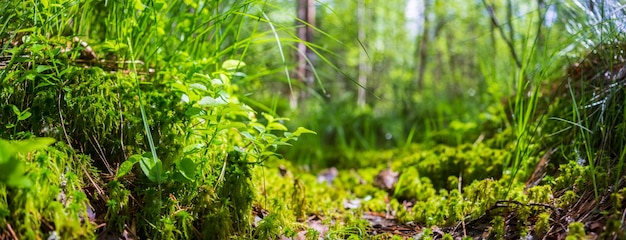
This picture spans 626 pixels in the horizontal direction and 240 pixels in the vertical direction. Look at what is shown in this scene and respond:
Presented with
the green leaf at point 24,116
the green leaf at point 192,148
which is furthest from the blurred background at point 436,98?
the green leaf at point 24,116

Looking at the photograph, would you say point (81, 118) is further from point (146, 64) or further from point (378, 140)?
point (378, 140)

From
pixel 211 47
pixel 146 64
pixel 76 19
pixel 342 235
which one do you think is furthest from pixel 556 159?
pixel 76 19

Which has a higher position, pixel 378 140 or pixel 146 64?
pixel 146 64

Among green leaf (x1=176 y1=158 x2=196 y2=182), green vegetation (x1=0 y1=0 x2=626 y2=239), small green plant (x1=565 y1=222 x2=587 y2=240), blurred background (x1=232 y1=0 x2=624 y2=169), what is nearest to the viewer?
small green plant (x1=565 y1=222 x2=587 y2=240)

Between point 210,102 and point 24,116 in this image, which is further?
point 210,102

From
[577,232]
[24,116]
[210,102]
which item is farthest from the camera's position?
[210,102]

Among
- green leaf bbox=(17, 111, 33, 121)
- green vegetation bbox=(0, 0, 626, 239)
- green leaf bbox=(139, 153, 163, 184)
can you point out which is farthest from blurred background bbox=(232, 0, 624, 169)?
green leaf bbox=(17, 111, 33, 121)

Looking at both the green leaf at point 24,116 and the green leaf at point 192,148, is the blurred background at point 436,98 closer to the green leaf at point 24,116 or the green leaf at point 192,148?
the green leaf at point 192,148

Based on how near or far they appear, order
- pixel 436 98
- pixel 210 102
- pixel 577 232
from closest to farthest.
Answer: pixel 577 232, pixel 210 102, pixel 436 98

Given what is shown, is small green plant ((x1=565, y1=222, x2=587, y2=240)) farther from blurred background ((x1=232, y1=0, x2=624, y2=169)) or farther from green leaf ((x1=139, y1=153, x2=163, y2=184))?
green leaf ((x1=139, y1=153, x2=163, y2=184))

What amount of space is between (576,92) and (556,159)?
1.45 feet

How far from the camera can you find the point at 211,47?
86.7 inches

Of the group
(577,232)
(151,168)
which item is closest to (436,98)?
(577,232)

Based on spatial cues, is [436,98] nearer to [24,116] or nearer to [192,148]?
[192,148]
